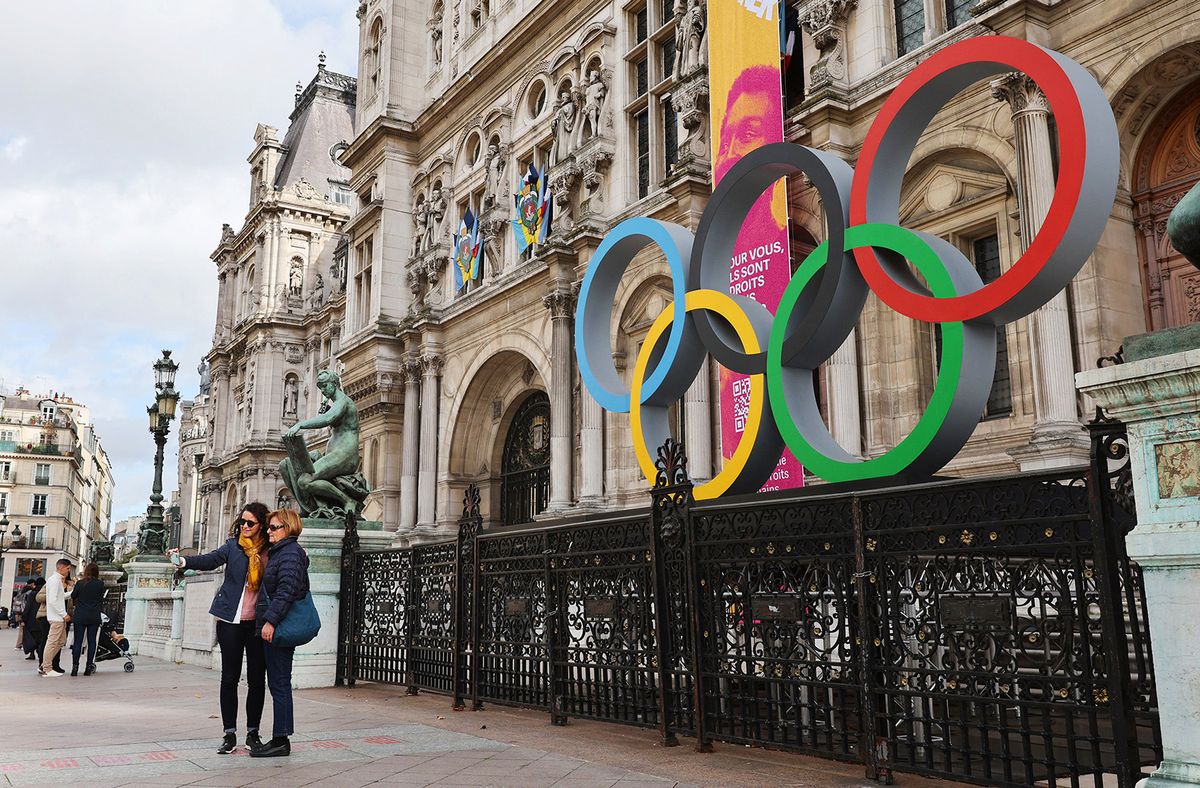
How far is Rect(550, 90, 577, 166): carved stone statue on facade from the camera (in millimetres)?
24062

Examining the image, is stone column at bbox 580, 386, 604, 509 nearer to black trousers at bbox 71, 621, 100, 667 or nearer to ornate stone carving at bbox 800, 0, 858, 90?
ornate stone carving at bbox 800, 0, 858, 90

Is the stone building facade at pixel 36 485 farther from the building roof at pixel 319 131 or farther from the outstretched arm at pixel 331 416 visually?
the outstretched arm at pixel 331 416

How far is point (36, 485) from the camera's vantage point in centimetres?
9219

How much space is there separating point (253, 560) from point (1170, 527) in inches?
→ 246

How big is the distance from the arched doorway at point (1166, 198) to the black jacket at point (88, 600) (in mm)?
16147

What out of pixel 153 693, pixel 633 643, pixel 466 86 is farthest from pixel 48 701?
pixel 466 86

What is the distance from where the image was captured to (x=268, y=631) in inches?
289

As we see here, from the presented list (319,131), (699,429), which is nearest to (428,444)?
(699,429)

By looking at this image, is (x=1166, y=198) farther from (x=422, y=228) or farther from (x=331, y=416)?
(x=422, y=228)

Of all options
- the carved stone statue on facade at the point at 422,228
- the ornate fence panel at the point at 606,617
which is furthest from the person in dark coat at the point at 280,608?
the carved stone statue on facade at the point at 422,228

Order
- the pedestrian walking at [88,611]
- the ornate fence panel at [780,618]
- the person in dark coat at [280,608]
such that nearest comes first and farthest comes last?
the ornate fence panel at [780,618] → the person in dark coat at [280,608] → the pedestrian walking at [88,611]

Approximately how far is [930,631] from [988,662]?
0.39m

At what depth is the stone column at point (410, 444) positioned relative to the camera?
28.9 metres

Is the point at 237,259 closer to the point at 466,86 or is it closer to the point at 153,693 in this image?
the point at 466,86
